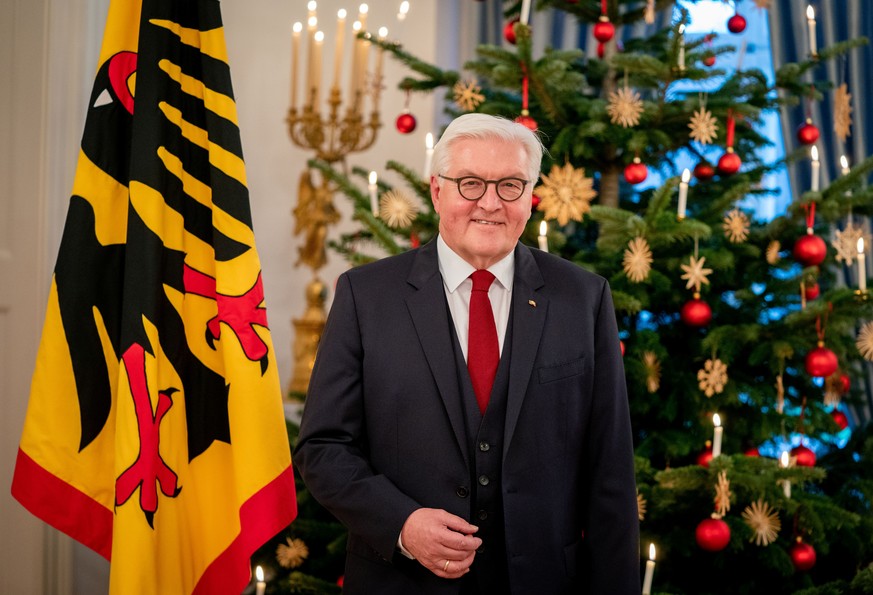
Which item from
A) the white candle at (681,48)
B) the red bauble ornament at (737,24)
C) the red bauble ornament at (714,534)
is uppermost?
the red bauble ornament at (737,24)

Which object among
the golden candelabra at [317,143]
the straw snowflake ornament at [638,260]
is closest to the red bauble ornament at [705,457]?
the straw snowflake ornament at [638,260]

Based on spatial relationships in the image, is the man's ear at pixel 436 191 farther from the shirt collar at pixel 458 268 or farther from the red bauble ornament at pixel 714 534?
the red bauble ornament at pixel 714 534

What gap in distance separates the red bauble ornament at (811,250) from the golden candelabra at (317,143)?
6.08ft

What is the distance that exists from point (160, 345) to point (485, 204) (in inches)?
36.1

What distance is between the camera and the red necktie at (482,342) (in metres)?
1.59

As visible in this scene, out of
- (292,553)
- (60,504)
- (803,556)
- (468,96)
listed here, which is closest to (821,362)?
(803,556)

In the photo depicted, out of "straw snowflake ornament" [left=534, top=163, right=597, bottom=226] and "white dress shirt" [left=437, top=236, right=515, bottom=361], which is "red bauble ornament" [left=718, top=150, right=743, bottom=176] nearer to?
"straw snowflake ornament" [left=534, top=163, right=597, bottom=226]

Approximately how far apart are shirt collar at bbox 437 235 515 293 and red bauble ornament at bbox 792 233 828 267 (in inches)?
47.5

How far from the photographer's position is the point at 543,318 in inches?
64.1

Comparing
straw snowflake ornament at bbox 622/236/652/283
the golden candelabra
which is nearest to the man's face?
straw snowflake ornament at bbox 622/236/652/283

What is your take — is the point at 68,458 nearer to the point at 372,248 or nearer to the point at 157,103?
the point at 157,103

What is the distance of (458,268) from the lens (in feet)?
5.43

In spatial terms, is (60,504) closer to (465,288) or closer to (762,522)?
(465,288)

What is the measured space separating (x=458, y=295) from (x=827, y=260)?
5.18 ft
